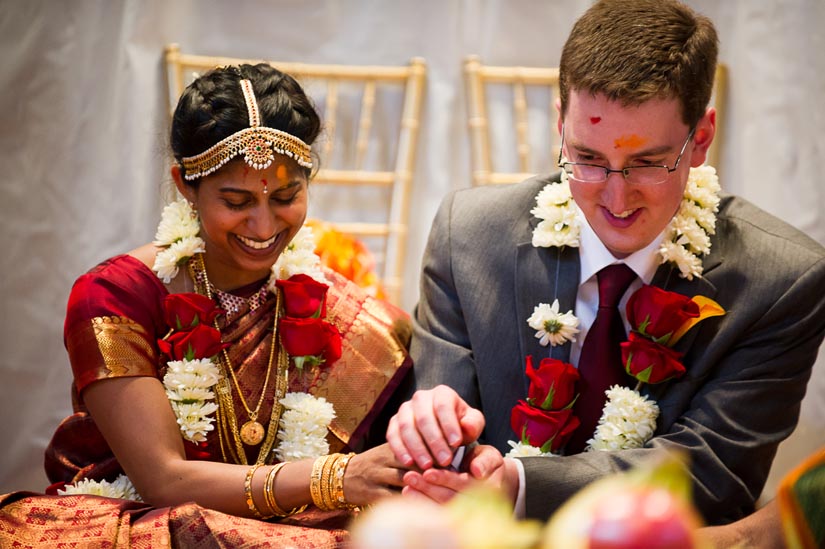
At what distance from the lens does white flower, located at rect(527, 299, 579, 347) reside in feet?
6.59

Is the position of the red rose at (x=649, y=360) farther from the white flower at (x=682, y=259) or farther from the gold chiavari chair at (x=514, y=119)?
the gold chiavari chair at (x=514, y=119)

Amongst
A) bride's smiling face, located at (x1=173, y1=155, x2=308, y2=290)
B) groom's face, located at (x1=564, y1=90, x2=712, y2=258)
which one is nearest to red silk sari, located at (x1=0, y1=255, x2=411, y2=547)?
bride's smiling face, located at (x1=173, y1=155, x2=308, y2=290)

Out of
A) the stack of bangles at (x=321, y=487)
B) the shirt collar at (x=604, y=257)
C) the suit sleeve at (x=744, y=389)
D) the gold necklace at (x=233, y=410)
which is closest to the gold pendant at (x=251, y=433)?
the gold necklace at (x=233, y=410)

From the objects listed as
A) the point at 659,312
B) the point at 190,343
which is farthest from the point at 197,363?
the point at 659,312

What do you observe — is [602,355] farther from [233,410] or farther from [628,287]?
[233,410]

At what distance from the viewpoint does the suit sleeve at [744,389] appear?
1.90 meters

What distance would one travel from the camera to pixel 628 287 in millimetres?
2043

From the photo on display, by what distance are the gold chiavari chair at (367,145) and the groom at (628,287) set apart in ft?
3.16

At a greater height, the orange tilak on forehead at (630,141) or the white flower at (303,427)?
the orange tilak on forehead at (630,141)

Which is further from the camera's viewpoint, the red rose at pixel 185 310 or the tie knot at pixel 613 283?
the tie knot at pixel 613 283

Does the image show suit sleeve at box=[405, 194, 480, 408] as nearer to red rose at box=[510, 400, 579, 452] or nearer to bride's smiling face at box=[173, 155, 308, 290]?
red rose at box=[510, 400, 579, 452]

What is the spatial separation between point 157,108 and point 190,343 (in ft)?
5.00

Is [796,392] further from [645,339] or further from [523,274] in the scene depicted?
[523,274]

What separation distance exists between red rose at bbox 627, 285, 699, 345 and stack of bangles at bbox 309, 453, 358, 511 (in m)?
0.65
